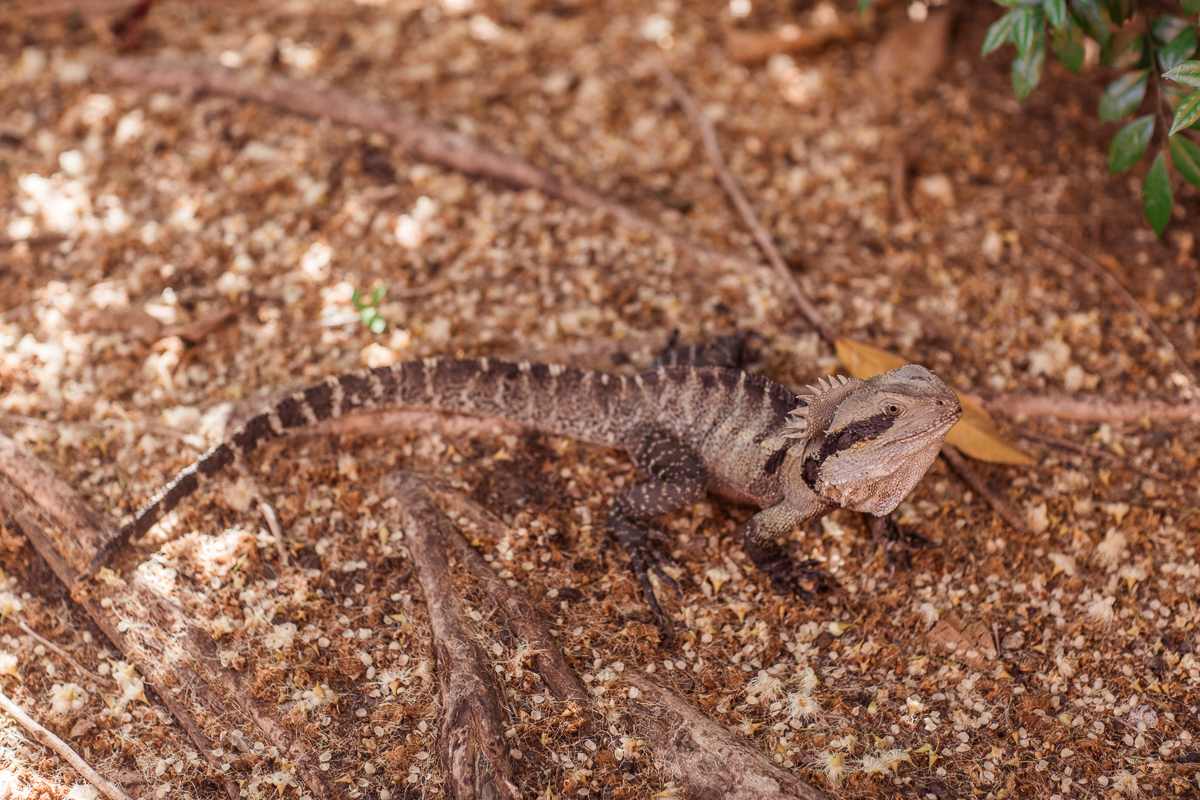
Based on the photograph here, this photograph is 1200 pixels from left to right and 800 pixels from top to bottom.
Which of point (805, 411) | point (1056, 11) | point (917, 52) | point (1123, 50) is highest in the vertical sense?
point (1056, 11)

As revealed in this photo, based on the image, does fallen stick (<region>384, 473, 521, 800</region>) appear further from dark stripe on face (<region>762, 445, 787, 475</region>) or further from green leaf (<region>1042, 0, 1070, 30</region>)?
green leaf (<region>1042, 0, 1070, 30</region>)

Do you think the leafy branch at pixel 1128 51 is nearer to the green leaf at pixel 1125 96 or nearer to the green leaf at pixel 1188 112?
the green leaf at pixel 1125 96

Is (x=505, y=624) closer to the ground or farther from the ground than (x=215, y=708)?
farther from the ground

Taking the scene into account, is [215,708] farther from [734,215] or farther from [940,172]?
[940,172]

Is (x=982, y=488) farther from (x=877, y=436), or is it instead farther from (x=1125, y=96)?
(x=1125, y=96)

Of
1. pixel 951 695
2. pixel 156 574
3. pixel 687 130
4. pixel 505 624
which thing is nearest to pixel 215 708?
pixel 156 574

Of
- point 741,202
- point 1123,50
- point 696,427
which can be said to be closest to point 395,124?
point 741,202

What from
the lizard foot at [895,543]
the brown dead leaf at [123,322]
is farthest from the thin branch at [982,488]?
the brown dead leaf at [123,322]
